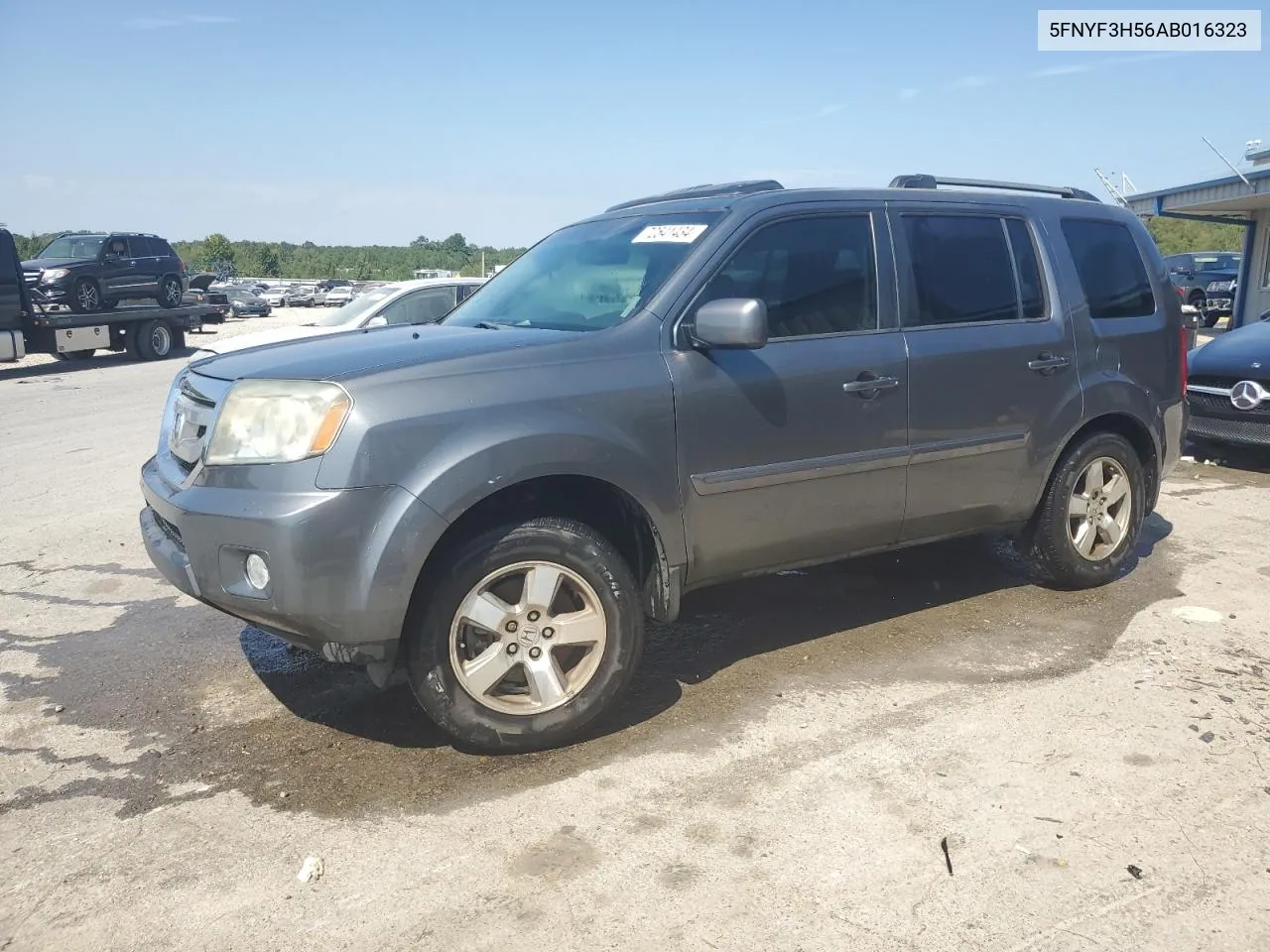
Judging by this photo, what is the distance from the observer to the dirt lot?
265 cm

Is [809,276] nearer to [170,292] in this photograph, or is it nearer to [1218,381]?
[1218,381]

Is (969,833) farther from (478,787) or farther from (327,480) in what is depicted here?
(327,480)

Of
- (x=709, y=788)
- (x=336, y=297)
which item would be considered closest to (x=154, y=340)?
(x=709, y=788)

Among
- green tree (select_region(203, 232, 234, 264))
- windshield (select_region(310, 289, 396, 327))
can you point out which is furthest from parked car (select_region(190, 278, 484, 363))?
green tree (select_region(203, 232, 234, 264))

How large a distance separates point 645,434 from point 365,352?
3.35ft

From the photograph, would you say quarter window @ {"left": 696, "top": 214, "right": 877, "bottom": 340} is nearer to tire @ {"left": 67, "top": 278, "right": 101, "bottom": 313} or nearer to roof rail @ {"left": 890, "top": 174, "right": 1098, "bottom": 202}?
roof rail @ {"left": 890, "top": 174, "right": 1098, "bottom": 202}

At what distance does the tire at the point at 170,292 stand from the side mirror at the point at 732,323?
21.0 meters

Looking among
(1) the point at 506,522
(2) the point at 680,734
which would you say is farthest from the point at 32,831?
(2) the point at 680,734

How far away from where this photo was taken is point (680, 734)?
371 cm

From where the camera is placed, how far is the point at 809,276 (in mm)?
4199

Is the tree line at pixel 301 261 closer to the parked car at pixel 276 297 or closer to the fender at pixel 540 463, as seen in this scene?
the parked car at pixel 276 297

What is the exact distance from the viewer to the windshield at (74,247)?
20.5 m

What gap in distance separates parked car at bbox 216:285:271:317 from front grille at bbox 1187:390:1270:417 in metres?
43.5

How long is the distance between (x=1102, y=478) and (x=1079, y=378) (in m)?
0.60
